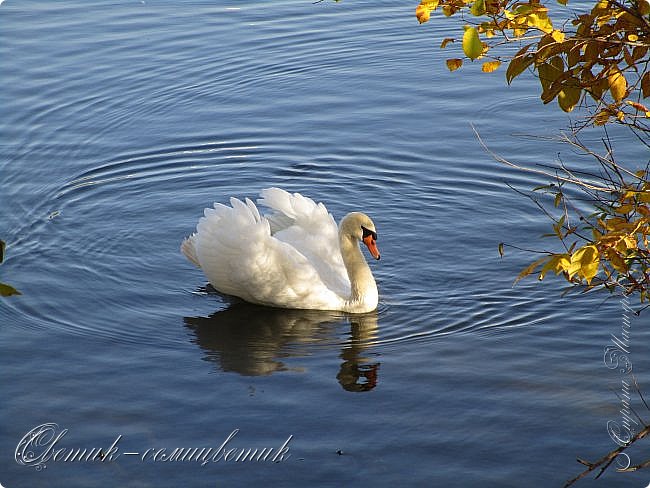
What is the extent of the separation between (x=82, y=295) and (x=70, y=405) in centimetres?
213

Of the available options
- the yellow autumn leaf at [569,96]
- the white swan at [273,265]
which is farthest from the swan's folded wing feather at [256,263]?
the yellow autumn leaf at [569,96]

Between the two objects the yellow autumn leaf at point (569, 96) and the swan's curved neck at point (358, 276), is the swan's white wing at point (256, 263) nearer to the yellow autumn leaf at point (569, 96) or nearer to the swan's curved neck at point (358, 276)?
the swan's curved neck at point (358, 276)

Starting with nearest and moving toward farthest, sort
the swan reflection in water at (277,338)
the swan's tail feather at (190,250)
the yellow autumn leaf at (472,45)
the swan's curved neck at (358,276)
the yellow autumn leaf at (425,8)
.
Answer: the yellow autumn leaf at (472,45) < the yellow autumn leaf at (425,8) < the swan reflection in water at (277,338) < the swan's curved neck at (358,276) < the swan's tail feather at (190,250)

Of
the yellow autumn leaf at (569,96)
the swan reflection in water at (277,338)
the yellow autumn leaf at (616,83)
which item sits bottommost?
the swan reflection in water at (277,338)

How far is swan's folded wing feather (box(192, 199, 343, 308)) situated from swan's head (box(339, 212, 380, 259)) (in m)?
0.55

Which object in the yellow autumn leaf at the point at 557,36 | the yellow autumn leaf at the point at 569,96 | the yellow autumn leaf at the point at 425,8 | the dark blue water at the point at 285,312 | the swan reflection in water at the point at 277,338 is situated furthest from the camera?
the swan reflection in water at the point at 277,338

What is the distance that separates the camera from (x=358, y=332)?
33.9ft

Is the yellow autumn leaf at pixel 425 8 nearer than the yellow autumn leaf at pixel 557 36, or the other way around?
the yellow autumn leaf at pixel 557 36

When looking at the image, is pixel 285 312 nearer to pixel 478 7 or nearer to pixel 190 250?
pixel 190 250

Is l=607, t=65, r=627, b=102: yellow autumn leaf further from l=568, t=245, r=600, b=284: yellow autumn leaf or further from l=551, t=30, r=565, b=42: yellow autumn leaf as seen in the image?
l=568, t=245, r=600, b=284: yellow autumn leaf

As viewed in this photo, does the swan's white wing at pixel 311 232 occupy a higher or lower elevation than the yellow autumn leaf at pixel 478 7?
lower

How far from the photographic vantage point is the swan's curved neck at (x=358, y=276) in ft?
34.9

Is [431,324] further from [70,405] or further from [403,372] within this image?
[70,405]

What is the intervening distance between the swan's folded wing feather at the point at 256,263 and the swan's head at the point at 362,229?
551 millimetres
